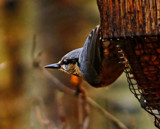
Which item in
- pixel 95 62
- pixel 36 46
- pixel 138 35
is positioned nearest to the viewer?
pixel 138 35

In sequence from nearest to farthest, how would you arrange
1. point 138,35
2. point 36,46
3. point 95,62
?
1. point 138,35
2. point 95,62
3. point 36,46

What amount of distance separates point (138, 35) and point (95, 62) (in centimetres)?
92

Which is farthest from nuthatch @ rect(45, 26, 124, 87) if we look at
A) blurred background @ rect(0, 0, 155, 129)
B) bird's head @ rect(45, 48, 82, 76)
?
blurred background @ rect(0, 0, 155, 129)

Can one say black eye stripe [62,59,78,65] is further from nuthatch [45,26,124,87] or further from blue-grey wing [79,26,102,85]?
blue-grey wing [79,26,102,85]

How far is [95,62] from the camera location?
8.67 feet

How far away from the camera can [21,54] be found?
Answer: 602 centimetres

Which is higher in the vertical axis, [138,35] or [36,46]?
[138,35]

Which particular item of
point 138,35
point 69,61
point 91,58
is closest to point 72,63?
point 69,61

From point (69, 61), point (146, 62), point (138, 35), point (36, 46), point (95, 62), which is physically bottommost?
point (36, 46)

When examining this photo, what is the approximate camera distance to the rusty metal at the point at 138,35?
1719 mm

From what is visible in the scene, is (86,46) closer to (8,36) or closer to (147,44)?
(147,44)

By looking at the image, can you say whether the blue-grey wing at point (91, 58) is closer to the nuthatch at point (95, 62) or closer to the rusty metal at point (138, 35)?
the nuthatch at point (95, 62)

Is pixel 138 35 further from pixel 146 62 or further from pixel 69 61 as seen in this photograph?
pixel 69 61

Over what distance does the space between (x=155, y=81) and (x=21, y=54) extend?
4.17m
